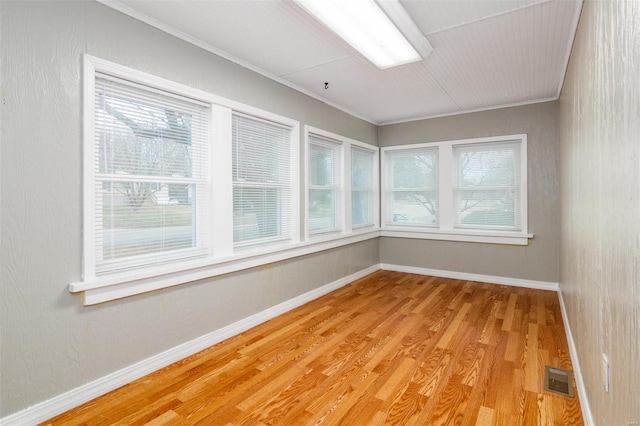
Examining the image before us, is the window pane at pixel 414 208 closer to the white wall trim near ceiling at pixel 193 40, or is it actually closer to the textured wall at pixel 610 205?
the white wall trim near ceiling at pixel 193 40

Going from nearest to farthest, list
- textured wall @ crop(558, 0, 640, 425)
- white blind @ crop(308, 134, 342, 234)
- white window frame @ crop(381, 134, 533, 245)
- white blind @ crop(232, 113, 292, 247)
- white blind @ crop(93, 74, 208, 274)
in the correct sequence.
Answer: textured wall @ crop(558, 0, 640, 425) → white blind @ crop(93, 74, 208, 274) → white blind @ crop(232, 113, 292, 247) → white blind @ crop(308, 134, 342, 234) → white window frame @ crop(381, 134, 533, 245)

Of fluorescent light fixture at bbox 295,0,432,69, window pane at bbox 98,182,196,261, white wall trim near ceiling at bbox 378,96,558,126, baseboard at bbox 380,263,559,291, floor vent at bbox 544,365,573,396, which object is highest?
white wall trim near ceiling at bbox 378,96,558,126

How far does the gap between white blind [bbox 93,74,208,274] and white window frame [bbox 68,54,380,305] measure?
63 mm

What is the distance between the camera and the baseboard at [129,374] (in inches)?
70.4

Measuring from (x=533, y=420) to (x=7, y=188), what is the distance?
317 centimetres

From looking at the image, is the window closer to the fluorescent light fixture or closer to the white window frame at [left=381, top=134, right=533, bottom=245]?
the white window frame at [left=381, top=134, right=533, bottom=245]

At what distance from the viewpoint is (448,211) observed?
5.01 m

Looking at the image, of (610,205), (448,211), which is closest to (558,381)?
(610,205)

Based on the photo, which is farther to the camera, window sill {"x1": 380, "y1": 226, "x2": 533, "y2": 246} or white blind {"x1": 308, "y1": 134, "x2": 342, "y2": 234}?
window sill {"x1": 380, "y1": 226, "x2": 533, "y2": 246}

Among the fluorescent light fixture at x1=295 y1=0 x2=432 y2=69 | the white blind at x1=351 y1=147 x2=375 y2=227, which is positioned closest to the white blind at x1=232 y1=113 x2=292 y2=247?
the fluorescent light fixture at x1=295 y1=0 x2=432 y2=69

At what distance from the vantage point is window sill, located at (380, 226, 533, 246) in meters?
4.47

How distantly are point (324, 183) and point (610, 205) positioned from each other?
324cm

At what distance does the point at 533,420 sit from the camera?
1.83m

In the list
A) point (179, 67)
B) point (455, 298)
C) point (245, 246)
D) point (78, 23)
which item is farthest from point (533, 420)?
point (78, 23)
